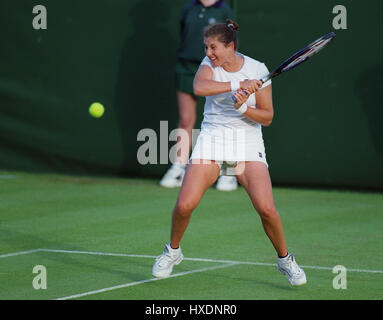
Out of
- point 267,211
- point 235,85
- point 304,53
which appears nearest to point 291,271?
point 267,211

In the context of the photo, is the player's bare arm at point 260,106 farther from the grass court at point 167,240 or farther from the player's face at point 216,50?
the grass court at point 167,240

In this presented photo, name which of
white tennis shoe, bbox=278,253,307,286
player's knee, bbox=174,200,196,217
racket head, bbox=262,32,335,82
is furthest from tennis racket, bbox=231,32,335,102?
white tennis shoe, bbox=278,253,307,286

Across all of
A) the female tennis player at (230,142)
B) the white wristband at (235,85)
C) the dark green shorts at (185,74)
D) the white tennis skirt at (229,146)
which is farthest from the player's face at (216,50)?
the dark green shorts at (185,74)

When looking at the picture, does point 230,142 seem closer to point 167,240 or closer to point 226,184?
point 167,240

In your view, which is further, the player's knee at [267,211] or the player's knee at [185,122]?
the player's knee at [185,122]

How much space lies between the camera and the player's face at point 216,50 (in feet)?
17.4

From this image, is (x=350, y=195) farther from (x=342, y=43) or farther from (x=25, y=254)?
(x=25, y=254)

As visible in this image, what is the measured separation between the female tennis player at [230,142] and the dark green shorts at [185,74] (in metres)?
4.03

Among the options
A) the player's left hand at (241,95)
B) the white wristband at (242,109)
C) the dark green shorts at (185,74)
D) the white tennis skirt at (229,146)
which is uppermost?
the dark green shorts at (185,74)

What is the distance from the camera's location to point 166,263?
5406 mm

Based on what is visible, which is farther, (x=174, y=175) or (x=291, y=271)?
(x=174, y=175)

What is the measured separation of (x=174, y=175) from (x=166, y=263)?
14.4 ft
